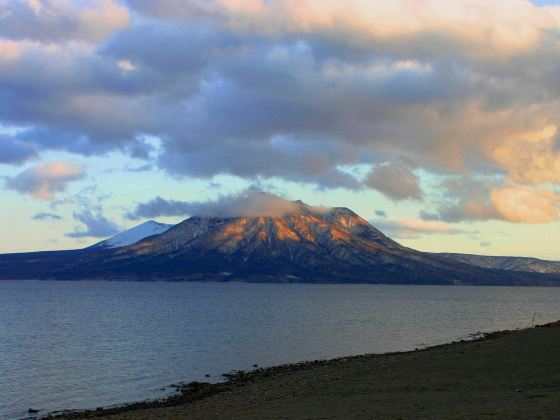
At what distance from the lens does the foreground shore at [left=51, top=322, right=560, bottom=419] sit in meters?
33.2

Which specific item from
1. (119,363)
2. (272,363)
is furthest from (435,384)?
(119,363)

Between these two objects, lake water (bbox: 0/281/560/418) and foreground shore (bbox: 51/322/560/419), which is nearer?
foreground shore (bbox: 51/322/560/419)

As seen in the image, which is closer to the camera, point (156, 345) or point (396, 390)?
point (396, 390)

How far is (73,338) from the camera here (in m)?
102

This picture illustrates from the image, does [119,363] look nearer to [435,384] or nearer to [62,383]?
[62,383]

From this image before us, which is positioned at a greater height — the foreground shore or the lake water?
the foreground shore

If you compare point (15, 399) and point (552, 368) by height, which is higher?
point (552, 368)

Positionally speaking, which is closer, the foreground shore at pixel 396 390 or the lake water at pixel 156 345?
the foreground shore at pixel 396 390

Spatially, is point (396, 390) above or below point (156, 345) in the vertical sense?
above

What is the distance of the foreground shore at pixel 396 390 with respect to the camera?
33.2 metres

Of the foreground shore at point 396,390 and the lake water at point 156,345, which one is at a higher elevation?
the foreground shore at point 396,390

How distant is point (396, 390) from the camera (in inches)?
1676

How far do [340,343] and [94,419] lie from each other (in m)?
56.0

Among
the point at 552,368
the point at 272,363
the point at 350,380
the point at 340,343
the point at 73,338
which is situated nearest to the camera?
the point at 552,368
